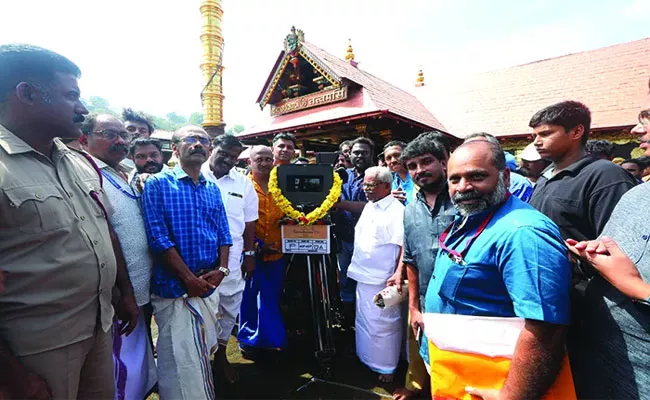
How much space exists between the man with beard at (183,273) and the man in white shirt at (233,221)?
1.86 feet

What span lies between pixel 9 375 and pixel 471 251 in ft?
6.09

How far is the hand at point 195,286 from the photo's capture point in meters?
1.98

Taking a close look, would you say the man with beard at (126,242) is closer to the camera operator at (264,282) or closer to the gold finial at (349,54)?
the camera operator at (264,282)

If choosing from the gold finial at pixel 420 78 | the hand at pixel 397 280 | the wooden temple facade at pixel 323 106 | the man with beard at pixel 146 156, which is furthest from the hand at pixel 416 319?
the gold finial at pixel 420 78

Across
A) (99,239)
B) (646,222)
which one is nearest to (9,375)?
(99,239)

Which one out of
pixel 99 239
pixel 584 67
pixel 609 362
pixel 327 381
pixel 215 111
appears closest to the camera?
pixel 609 362

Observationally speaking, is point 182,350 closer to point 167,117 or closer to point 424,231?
point 424,231

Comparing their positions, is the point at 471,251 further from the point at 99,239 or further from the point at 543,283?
the point at 99,239

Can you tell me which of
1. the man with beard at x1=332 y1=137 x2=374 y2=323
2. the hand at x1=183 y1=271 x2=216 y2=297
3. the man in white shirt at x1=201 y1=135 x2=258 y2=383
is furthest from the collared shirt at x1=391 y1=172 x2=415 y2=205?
the hand at x1=183 y1=271 x2=216 y2=297

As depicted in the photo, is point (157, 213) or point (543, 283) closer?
point (543, 283)

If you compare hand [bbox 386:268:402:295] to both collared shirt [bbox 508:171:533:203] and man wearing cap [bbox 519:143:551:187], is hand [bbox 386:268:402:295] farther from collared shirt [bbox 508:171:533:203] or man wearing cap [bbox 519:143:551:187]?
man wearing cap [bbox 519:143:551:187]

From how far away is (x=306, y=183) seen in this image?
2.81 metres

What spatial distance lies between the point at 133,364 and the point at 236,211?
1363 millimetres

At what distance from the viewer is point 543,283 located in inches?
42.2
